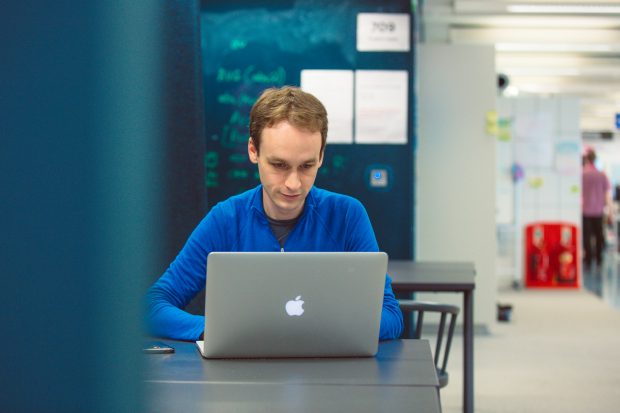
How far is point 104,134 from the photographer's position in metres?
0.53

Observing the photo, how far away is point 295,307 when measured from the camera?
71.0 inches

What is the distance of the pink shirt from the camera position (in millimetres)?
12695

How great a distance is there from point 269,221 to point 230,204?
4.7 inches

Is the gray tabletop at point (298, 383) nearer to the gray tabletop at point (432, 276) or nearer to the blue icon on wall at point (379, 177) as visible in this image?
the gray tabletop at point (432, 276)

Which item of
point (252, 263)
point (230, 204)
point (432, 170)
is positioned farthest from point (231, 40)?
point (252, 263)

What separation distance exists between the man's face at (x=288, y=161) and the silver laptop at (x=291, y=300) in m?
0.50

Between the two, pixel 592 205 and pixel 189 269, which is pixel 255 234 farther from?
pixel 592 205

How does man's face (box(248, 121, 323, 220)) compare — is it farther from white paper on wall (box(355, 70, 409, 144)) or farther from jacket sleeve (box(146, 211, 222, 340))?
white paper on wall (box(355, 70, 409, 144))

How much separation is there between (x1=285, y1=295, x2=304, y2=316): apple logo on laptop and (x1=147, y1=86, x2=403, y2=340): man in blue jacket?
0.43 m

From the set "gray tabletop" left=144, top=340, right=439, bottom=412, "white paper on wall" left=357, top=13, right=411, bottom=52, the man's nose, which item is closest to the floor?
"white paper on wall" left=357, top=13, right=411, bottom=52

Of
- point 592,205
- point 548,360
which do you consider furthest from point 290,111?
point 592,205

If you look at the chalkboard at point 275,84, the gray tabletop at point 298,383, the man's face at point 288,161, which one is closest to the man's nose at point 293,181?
the man's face at point 288,161

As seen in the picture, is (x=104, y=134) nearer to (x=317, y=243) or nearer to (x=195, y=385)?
(x=195, y=385)

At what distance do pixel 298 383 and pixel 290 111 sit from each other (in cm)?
80
